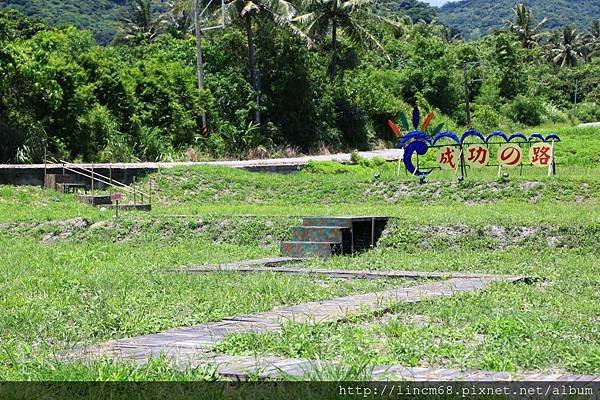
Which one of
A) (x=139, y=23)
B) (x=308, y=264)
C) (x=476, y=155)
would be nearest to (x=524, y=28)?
(x=139, y=23)

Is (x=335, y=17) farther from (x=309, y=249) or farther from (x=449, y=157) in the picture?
(x=309, y=249)

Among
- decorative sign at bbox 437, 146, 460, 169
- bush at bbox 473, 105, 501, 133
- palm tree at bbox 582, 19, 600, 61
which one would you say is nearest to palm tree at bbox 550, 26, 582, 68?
palm tree at bbox 582, 19, 600, 61

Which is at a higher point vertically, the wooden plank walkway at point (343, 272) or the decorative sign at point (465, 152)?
the decorative sign at point (465, 152)

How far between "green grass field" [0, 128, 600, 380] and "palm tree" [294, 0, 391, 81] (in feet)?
59.1

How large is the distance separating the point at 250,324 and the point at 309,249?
7171 millimetres

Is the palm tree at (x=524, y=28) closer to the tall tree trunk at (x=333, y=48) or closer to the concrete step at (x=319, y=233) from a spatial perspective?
the tall tree trunk at (x=333, y=48)

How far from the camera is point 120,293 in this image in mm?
10102

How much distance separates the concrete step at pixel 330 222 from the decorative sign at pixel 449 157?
10.3 meters

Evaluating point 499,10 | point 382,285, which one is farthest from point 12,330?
point 499,10

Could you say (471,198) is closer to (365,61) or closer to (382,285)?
(382,285)

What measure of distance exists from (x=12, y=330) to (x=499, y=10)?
649ft

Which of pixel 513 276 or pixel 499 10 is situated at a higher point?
pixel 499 10

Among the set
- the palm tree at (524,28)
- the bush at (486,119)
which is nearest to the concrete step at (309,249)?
the bush at (486,119)

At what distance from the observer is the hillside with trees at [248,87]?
29781 millimetres
